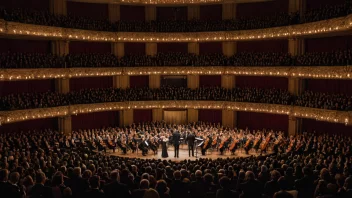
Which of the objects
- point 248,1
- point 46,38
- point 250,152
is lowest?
point 250,152

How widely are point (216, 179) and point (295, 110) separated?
67.5 ft

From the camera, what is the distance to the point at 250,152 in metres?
31.5

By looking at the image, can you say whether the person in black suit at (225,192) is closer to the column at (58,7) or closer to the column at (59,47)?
the column at (59,47)

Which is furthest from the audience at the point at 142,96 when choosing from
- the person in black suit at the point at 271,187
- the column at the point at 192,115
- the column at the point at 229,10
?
the person in black suit at the point at 271,187

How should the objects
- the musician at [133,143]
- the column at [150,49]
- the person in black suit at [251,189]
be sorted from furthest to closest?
the column at [150,49] → the musician at [133,143] → the person in black suit at [251,189]

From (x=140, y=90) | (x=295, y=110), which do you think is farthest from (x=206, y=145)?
(x=140, y=90)

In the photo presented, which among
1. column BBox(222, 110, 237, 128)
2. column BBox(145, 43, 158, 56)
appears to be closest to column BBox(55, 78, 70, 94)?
column BBox(145, 43, 158, 56)

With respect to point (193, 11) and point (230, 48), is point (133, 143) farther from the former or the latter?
point (193, 11)

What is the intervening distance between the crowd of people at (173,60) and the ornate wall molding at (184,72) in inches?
18.8

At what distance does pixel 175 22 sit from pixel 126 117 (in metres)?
11.9

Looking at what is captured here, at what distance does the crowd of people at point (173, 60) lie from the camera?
29.9 meters

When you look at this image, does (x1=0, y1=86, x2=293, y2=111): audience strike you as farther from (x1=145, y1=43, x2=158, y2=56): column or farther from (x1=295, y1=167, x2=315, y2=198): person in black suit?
(x1=295, y1=167, x2=315, y2=198): person in black suit

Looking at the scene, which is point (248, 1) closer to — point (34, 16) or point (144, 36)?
point (144, 36)

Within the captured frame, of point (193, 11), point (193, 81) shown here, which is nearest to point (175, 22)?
point (193, 11)
